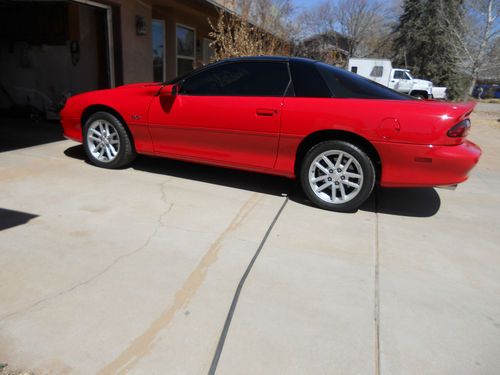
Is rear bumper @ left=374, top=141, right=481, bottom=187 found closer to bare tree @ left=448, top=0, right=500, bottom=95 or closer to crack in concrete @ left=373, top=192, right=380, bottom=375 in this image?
crack in concrete @ left=373, top=192, right=380, bottom=375

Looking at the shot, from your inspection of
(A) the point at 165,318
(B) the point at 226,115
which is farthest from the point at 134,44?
(A) the point at 165,318

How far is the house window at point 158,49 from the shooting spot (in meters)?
10.5

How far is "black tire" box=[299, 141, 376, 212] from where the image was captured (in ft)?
12.9

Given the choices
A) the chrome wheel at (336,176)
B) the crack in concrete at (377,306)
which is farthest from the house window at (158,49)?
the crack in concrete at (377,306)

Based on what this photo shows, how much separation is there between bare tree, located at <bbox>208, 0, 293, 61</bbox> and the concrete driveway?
552 centimetres

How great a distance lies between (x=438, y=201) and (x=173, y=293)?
11.9 feet

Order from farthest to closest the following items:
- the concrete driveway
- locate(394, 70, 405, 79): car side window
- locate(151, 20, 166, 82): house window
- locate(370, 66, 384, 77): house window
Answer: locate(394, 70, 405, 79): car side window → locate(370, 66, 384, 77): house window → locate(151, 20, 166, 82): house window → the concrete driveway

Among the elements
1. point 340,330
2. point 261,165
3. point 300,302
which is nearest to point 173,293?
point 300,302

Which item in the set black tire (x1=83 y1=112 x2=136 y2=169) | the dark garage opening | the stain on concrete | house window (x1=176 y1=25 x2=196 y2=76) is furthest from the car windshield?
house window (x1=176 y1=25 x2=196 y2=76)

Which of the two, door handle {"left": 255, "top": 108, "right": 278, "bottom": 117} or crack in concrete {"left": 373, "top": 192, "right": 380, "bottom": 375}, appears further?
door handle {"left": 255, "top": 108, "right": 278, "bottom": 117}

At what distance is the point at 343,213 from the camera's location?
165 inches

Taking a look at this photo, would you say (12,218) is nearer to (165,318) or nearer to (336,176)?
(165,318)

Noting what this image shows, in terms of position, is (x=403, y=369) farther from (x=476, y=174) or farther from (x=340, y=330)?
(x=476, y=174)

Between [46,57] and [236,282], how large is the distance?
8.13 m
